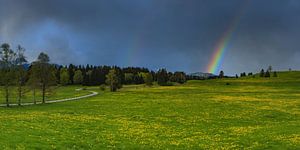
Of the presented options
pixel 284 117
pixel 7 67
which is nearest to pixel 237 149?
pixel 284 117

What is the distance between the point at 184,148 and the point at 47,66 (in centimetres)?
7660

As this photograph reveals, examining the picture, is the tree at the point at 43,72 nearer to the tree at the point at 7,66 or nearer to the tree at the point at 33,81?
the tree at the point at 33,81

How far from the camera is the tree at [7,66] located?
8381cm

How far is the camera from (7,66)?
8625cm

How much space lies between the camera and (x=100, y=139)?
31938 millimetres

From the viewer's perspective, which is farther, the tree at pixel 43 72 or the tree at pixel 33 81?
the tree at pixel 43 72

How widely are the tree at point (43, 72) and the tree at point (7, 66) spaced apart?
9.28 metres

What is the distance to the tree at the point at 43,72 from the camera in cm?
9694

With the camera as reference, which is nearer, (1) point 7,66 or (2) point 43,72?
(1) point 7,66

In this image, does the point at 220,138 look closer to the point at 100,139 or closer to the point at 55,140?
the point at 100,139

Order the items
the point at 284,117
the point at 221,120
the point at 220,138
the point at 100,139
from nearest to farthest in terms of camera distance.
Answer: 1. the point at 100,139
2. the point at 220,138
3. the point at 221,120
4. the point at 284,117

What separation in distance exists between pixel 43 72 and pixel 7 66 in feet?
40.6

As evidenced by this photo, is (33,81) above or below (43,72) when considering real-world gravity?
below

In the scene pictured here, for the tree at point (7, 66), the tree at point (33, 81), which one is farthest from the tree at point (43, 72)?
the tree at point (7, 66)
